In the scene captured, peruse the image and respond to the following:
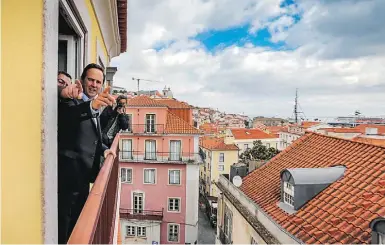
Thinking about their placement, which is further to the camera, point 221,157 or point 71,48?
point 221,157

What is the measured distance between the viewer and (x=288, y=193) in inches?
334

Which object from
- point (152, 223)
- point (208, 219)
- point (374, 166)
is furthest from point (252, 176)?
point (208, 219)

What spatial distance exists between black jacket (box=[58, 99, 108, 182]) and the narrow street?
78.1 feet

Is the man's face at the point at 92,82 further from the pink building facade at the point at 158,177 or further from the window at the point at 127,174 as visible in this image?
the window at the point at 127,174

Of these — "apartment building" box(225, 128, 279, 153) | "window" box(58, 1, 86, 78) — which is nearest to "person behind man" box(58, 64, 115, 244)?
"window" box(58, 1, 86, 78)

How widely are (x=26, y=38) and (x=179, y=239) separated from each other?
22.9 meters

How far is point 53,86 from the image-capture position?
5.90ft

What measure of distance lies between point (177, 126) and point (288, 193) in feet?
50.6

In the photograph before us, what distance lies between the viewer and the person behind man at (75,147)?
2055 millimetres

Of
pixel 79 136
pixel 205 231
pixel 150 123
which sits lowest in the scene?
pixel 205 231

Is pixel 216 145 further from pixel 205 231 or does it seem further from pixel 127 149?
pixel 127 149

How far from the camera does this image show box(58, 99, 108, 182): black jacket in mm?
2049

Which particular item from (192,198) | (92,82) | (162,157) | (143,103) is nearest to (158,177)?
(162,157)

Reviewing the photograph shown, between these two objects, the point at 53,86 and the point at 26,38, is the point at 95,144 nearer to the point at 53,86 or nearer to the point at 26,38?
the point at 53,86
